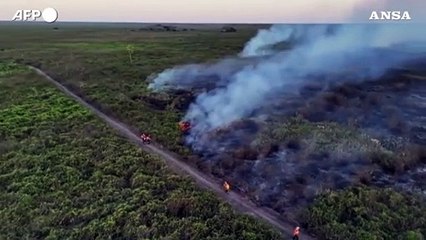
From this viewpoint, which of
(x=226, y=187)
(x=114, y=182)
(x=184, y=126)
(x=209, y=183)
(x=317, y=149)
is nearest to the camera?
(x=226, y=187)

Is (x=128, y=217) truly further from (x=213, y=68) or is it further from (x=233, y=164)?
(x=213, y=68)

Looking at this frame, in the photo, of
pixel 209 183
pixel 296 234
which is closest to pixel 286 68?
Result: pixel 209 183

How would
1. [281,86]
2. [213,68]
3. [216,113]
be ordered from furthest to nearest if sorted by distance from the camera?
[213,68], [281,86], [216,113]

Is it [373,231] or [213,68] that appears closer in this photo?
[373,231]

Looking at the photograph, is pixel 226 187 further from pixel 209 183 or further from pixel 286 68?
pixel 286 68

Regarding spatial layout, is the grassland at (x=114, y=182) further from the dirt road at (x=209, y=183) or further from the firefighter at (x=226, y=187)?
the firefighter at (x=226, y=187)

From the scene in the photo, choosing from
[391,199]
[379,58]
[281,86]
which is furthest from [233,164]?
[379,58]

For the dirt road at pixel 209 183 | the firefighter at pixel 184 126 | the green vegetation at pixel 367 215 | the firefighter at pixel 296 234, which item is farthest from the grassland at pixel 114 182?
the firefighter at pixel 296 234
